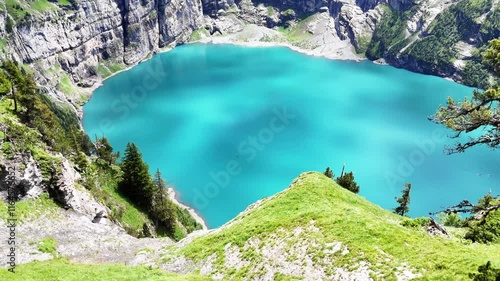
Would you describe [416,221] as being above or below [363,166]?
below

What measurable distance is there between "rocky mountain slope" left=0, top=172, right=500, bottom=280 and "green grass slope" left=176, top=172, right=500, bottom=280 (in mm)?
65

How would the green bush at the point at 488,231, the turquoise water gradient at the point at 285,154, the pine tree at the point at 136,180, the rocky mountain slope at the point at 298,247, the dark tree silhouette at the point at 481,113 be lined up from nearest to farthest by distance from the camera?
the dark tree silhouette at the point at 481,113
the rocky mountain slope at the point at 298,247
the green bush at the point at 488,231
the pine tree at the point at 136,180
the turquoise water gradient at the point at 285,154

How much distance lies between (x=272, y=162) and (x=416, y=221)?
114m

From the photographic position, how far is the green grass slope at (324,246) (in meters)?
24.6

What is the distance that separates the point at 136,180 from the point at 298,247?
56475 millimetres

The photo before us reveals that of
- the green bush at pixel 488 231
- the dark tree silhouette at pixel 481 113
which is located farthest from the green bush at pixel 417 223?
the dark tree silhouette at pixel 481 113

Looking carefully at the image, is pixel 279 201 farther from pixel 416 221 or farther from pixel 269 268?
pixel 416 221

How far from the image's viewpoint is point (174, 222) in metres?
88.4

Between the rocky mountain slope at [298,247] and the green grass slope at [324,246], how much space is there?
0.21 ft

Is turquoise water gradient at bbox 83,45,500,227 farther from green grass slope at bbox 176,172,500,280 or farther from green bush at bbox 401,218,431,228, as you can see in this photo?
green bush at bbox 401,218,431,228

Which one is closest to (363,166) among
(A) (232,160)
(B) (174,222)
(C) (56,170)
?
(A) (232,160)

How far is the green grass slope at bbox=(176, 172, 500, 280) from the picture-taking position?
24578 millimetres

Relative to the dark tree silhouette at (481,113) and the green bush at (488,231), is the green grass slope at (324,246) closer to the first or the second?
the green bush at (488,231)

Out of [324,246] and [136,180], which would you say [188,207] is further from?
[324,246]
